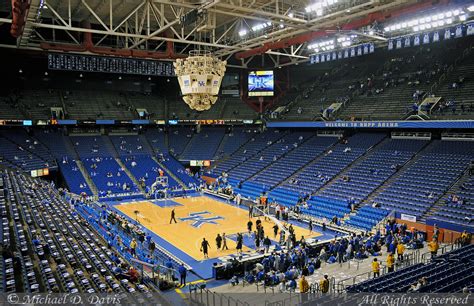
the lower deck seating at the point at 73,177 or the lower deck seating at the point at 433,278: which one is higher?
the lower deck seating at the point at 73,177

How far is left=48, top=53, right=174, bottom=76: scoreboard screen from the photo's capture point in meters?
36.1

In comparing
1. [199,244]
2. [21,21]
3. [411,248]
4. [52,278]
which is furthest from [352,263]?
[21,21]

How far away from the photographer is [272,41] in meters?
32.8

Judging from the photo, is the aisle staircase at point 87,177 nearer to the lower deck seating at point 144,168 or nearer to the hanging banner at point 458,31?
the lower deck seating at point 144,168

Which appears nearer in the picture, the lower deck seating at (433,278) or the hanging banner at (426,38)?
the lower deck seating at (433,278)

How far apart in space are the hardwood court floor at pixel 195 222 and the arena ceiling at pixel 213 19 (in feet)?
37.8

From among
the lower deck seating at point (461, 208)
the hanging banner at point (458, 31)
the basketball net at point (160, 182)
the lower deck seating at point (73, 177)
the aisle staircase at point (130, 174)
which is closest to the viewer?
the lower deck seating at point (461, 208)

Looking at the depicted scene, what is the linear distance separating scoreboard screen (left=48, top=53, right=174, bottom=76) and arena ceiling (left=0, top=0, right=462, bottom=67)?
1870mm

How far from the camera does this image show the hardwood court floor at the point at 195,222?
78.2 ft

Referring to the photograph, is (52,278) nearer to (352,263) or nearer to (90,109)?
(352,263)

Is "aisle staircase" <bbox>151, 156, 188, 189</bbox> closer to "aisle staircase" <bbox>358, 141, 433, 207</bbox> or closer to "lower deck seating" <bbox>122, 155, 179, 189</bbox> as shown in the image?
"lower deck seating" <bbox>122, 155, 179, 189</bbox>

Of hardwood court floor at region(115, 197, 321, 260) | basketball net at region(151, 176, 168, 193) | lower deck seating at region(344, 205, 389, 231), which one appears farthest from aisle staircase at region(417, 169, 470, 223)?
basketball net at region(151, 176, 168, 193)

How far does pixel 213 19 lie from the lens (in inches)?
840

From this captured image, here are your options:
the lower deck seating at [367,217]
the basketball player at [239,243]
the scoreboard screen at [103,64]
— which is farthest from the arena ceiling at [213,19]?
the lower deck seating at [367,217]
